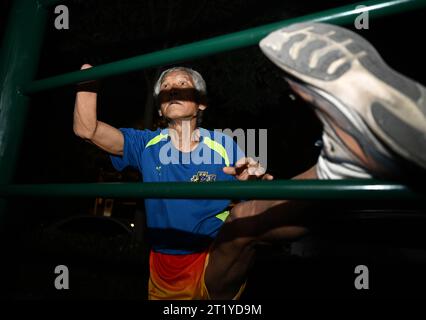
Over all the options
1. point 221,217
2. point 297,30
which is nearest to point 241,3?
point 221,217

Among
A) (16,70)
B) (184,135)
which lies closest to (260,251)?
(184,135)

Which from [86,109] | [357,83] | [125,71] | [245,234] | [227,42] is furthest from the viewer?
[86,109]

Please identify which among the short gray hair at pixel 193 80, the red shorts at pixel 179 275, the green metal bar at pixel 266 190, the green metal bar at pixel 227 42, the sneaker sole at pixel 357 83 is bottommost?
the red shorts at pixel 179 275

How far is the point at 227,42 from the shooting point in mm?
710

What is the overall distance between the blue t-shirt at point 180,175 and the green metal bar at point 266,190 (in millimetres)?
962

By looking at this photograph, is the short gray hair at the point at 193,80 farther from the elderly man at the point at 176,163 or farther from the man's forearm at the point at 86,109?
the man's forearm at the point at 86,109

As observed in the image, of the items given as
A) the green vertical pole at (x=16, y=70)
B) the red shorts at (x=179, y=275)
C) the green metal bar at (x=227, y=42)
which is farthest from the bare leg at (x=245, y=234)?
the green vertical pole at (x=16, y=70)

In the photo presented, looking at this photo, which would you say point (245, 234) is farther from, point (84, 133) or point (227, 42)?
point (84, 133)

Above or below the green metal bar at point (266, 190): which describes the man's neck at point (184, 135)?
above

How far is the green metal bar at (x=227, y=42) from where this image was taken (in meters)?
0.61

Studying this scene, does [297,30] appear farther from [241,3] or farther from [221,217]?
[241,3]

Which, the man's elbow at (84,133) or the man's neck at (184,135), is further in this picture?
the man's neck at (184,135)

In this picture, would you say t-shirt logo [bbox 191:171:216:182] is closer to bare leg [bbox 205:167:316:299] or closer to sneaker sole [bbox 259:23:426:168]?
bare leg [bbox 205:167:316:299]

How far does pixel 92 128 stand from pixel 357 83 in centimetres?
141
